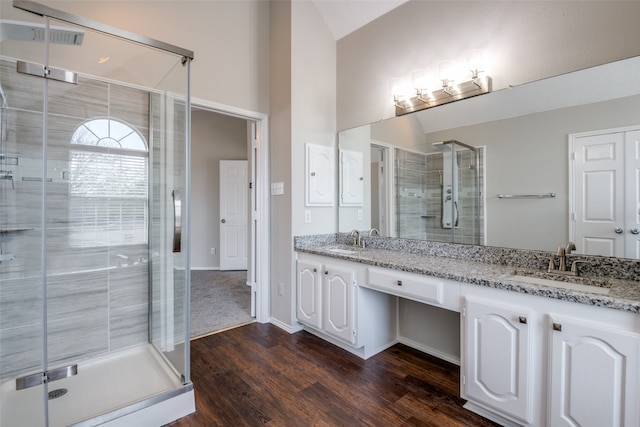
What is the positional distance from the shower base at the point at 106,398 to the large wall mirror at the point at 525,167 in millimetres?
2034

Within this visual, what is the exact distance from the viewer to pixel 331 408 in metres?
1.80

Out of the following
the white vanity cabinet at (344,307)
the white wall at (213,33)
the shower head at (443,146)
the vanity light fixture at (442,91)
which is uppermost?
the white wall at (213,33)

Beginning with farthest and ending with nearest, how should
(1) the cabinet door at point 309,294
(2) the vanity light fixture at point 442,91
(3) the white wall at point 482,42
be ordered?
1. (1) the cabinet door at point 309,294
2. (2) the vanity light fixture at point 442,91
3. (3) the white wall at point 482,42

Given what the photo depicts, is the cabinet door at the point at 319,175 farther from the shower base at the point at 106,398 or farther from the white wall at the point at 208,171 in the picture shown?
the white wall at the point at 208,171

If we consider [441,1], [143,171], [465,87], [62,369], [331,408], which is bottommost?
[331,408]

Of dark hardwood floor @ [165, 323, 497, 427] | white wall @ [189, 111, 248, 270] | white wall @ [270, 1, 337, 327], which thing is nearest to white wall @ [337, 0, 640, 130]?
white wall @ [270, 1, 337, 327]

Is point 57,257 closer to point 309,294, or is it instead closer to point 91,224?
point 91,224

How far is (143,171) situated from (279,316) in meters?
1.79

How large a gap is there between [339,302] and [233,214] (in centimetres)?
366

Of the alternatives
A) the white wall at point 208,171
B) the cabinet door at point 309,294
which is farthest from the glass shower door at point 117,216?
the white wall at point 208,171

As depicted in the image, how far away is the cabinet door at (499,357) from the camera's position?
4.88 feet

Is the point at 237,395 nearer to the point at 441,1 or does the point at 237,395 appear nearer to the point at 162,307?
the point at 162,307

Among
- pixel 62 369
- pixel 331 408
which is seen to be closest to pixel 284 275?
pixel 331 408

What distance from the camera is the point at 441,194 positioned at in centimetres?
239
